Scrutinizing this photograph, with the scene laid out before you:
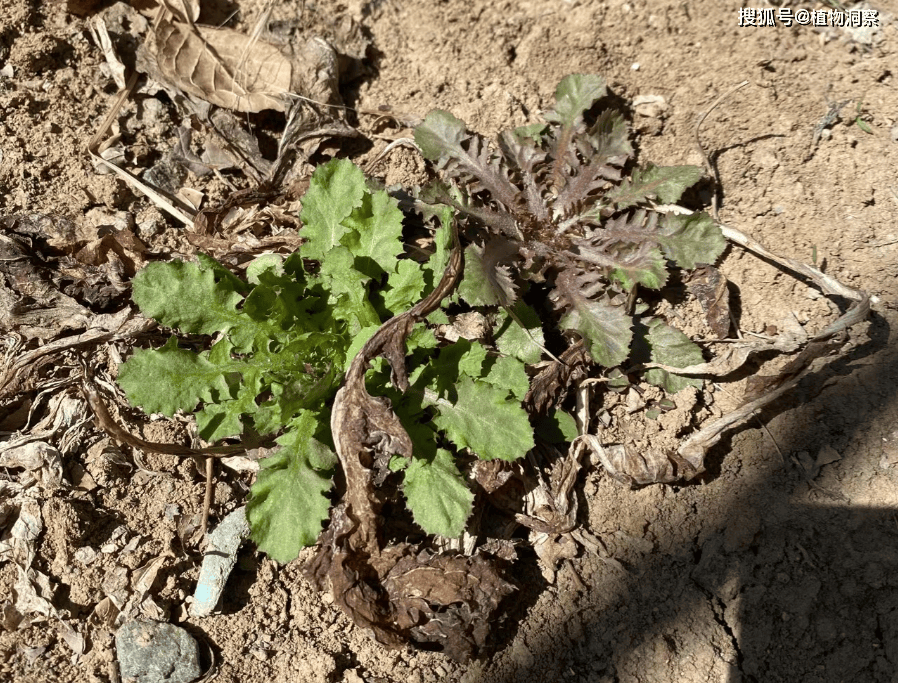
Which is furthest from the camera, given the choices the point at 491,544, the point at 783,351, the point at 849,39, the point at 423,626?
the point at 849,39

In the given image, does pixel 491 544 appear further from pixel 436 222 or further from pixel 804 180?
pixel 804 180

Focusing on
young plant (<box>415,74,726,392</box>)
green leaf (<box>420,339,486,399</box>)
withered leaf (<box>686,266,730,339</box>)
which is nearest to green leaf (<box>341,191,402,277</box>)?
young plant (<box>415,74,726,392</box>)

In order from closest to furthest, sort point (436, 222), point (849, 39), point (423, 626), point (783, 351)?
point (423, 626), point (783, 351), point (436, 222), point (849, 39)

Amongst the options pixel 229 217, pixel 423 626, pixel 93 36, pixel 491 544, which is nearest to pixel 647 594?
pixel 491 544

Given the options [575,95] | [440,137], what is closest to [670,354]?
[575,95]

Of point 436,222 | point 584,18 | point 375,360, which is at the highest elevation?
point 584,18

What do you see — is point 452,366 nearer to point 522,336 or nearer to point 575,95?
point 522,336
